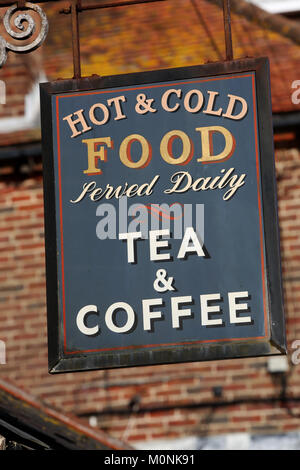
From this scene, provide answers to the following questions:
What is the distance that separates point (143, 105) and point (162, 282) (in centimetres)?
112

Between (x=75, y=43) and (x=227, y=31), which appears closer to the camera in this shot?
(x=227, y=31)

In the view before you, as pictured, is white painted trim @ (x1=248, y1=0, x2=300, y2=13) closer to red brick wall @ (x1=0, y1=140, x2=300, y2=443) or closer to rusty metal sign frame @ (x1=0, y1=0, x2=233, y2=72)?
red brick wall @ (x1=0, y1=140, x2=300, y2=443)

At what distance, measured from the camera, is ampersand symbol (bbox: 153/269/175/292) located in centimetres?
588

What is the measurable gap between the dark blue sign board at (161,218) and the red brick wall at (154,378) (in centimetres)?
269

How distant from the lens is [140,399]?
8.58 m

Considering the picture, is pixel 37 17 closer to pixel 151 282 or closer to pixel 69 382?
pixel 151 282

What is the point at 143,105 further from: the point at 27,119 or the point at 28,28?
the point at 27,119

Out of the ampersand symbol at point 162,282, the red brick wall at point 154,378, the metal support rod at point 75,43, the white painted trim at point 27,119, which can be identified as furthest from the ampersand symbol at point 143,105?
the white painted trim at point 27,119

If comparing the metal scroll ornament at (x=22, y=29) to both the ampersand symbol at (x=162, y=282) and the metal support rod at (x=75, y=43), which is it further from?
the ampersand symbol at (x=162, y=282)

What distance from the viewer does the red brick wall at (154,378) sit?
8406 mm

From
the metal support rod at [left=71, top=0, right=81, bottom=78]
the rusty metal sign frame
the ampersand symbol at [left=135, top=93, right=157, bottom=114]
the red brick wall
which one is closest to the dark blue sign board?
the ampersand symbol at [left=135, top=93, right=157, bottom=114]

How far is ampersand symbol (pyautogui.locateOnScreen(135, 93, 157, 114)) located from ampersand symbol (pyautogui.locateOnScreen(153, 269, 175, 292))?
101 centimetres

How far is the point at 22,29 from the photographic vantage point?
6.59 m

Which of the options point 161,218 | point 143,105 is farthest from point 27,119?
point 161,218
